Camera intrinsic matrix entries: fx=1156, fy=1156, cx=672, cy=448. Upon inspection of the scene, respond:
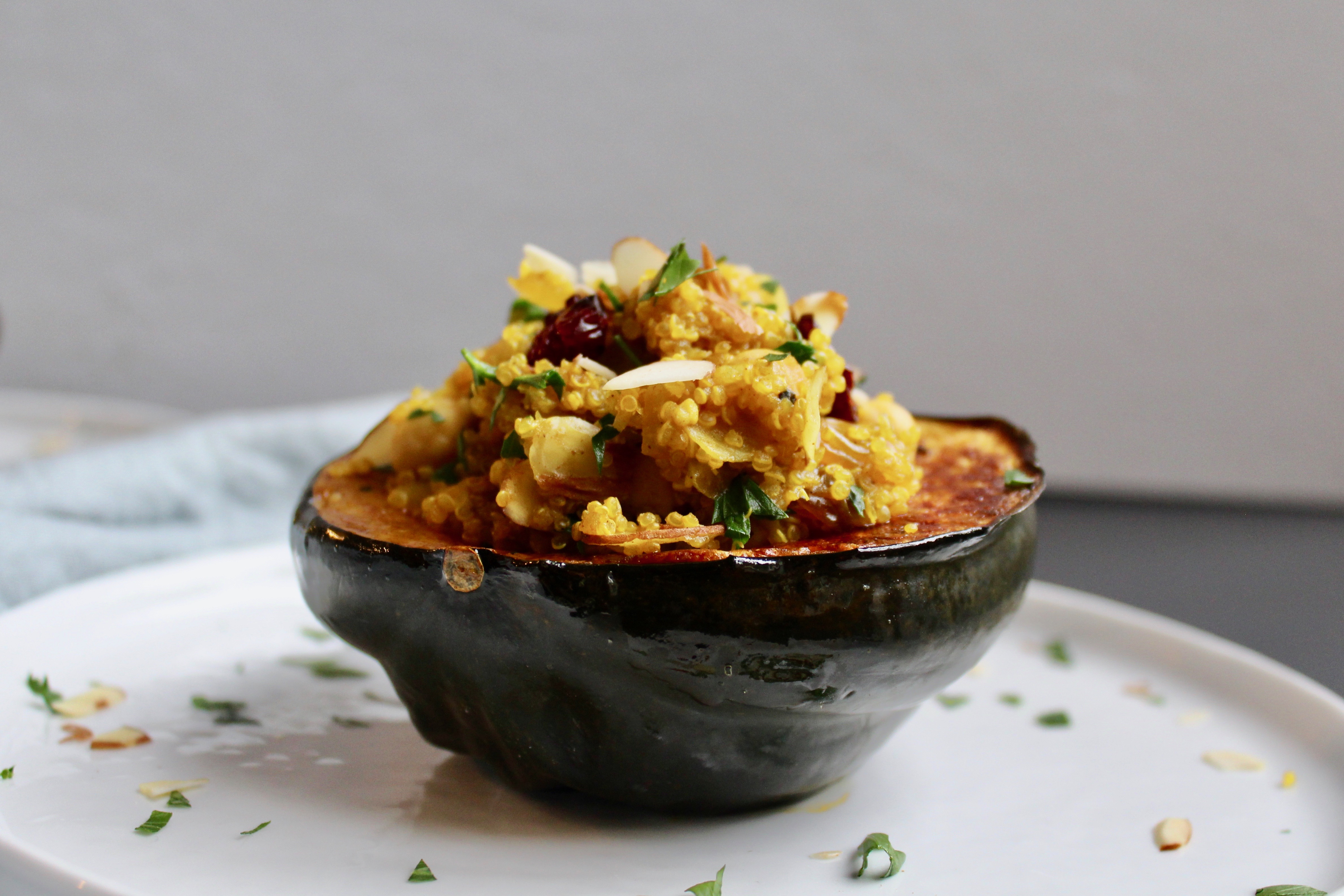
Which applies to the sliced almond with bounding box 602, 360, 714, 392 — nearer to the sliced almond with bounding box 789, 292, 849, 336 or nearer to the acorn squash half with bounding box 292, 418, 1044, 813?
the acorn squash half with bounding box 292, 418, 1044, 813

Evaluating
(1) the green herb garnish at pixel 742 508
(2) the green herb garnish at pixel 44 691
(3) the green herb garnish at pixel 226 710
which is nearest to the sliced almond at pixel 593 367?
(1) the green herb garnish at pixel 742 508

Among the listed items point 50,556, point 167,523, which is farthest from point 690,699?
point 167,523

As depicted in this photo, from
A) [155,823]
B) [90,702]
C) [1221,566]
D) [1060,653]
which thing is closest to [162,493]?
[90,702]

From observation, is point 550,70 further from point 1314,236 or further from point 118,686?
point 118,686

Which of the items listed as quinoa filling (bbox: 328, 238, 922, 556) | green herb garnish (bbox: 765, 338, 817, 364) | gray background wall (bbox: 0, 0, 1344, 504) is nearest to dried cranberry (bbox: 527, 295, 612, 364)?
quinoa filling (bbox: 328, 238, 922, 556)

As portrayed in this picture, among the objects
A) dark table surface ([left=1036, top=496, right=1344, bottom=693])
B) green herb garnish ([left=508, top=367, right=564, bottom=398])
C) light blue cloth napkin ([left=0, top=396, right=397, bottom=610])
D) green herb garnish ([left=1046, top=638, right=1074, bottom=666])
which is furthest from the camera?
dark table surface ([left=1036, top=496, right=1344, bottom=693])

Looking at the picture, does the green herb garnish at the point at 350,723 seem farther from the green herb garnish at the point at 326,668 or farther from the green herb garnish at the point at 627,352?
the green herb garnish at the point at 627,352
